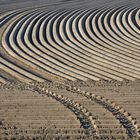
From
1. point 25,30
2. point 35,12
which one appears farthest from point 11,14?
point 25,30

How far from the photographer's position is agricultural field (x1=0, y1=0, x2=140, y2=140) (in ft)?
34.8

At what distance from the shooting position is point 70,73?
50.2 ft

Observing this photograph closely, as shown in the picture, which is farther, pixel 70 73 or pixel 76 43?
pixel 76 43

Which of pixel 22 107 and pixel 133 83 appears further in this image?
pixel 133 83

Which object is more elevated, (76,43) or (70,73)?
(76,43)

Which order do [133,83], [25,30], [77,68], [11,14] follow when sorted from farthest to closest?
1. [11,14]
2. [25,30]
3. [77,68]
4. [133,83]

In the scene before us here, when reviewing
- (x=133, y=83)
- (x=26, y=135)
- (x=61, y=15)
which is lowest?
(x=26, y=135)

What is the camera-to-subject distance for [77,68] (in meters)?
15.8

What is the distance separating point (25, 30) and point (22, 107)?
9455mm

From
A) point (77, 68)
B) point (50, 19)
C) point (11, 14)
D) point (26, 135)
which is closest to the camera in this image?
point (26, 135)

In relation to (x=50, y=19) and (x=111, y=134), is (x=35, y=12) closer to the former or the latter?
(x=50, y=19)

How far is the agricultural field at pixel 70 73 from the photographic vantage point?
10.6 metres

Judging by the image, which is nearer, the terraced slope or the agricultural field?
the agricultural field

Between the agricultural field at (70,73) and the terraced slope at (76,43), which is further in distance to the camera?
the terraced slope at (76,43)
